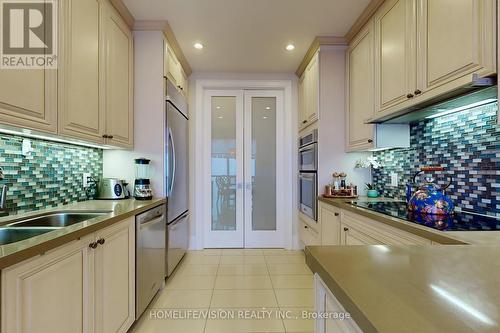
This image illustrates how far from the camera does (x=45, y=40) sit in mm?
1491

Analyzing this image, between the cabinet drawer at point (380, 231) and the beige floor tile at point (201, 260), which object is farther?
the beige floor tile at point (201, 260)

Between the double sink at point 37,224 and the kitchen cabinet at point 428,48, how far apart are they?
7.36ft

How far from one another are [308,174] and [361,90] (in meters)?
1.16

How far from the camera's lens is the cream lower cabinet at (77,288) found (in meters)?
0.94

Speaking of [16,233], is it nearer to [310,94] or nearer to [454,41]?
[454,41]

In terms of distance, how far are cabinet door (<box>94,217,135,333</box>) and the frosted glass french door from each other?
2.18 m

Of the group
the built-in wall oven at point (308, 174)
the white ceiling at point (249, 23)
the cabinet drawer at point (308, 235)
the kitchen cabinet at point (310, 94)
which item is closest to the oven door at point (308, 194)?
the built-in wall oven at point (308, 174)

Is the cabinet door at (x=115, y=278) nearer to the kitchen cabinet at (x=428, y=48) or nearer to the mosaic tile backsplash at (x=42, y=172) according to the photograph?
the mosaic tile backsplash at (x=42, y=172)

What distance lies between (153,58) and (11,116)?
166 centimetres

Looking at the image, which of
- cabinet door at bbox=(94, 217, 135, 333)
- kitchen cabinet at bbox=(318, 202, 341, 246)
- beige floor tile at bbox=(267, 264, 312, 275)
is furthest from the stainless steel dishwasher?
kitchen cabinet at bbox=(318, 202, 341, 246)

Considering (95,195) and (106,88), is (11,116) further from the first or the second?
(95,195)

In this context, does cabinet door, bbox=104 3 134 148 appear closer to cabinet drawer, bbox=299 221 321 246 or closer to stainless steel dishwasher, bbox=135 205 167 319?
stainless steel dishwasher, bbox=135 205 167 319

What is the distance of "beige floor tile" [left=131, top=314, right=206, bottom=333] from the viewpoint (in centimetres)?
197

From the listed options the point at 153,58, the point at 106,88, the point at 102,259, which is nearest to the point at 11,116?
the point at 102,259
